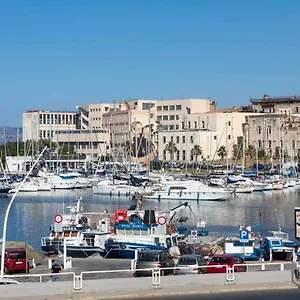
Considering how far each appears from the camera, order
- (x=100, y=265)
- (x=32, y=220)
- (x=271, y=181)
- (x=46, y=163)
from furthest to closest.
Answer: (x=46, y=163)
(x=271, y=181)
(x=32, y=220)
(x=100, y=265)

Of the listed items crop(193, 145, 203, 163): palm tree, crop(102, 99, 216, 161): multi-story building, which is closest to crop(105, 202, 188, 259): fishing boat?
crop(193, 145, 203, 163): palm tree

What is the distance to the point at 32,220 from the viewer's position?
203ft

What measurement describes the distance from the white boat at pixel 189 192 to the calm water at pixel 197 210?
1530 mm

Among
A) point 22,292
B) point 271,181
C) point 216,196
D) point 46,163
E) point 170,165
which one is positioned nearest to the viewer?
point 22,292

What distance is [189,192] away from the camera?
83312 millimetres

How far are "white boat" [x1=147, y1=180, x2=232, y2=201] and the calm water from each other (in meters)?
1.53

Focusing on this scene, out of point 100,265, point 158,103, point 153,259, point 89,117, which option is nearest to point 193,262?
point 153,259

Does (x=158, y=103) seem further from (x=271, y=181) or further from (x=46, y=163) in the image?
(x=271, y=181)

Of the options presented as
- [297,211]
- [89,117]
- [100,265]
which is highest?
[89,117]

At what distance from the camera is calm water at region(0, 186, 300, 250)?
54.1 m

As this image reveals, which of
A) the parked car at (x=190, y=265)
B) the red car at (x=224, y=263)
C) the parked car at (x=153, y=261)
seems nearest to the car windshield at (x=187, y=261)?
the parked car at (x=190, y=265)

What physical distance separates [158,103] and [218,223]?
98695 millimetres

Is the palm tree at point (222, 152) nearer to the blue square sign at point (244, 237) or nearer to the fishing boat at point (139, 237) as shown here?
the fishing boat at point (139, 237)

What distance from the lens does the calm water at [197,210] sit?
5409 centimetres
